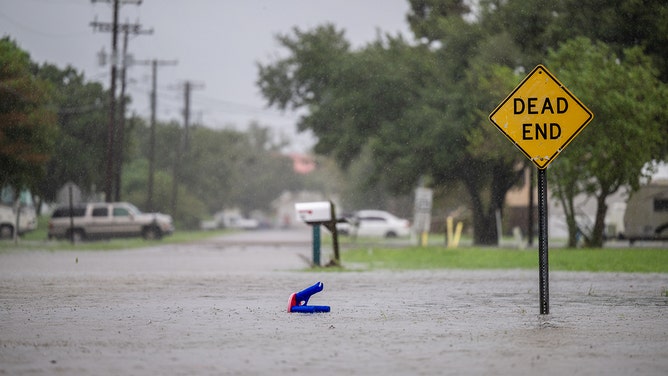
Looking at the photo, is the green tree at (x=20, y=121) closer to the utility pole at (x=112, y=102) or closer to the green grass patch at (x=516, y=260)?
the utility pole at (x=112, y=102)

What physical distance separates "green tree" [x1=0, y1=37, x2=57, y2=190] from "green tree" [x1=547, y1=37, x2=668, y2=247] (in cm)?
1922

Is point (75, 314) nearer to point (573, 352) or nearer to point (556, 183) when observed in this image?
point (573, 352)

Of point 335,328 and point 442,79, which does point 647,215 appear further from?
point 335,328

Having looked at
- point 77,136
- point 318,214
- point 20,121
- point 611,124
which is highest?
point 77,136

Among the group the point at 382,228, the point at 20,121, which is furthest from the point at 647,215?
the point at 20,121

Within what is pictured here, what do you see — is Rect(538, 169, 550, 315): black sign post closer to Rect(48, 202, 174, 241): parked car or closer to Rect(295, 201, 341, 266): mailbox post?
Rect(295, 201, 341, 266): mailbox post

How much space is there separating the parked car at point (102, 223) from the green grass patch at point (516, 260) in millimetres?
22453

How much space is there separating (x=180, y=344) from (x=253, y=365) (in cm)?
164

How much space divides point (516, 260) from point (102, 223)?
97.3 feet

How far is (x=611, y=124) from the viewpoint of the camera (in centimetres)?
3812

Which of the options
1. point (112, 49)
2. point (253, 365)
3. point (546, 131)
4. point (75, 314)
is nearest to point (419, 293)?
point (546, 131)

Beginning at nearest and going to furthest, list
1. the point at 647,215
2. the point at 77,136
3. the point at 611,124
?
the point at 611,124
the point at 647,215
the point at 77,136

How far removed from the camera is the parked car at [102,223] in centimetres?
5541

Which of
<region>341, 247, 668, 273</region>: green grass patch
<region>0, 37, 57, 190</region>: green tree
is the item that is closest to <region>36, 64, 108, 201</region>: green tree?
<region>0, 37, 57, 190</region>: green tree
